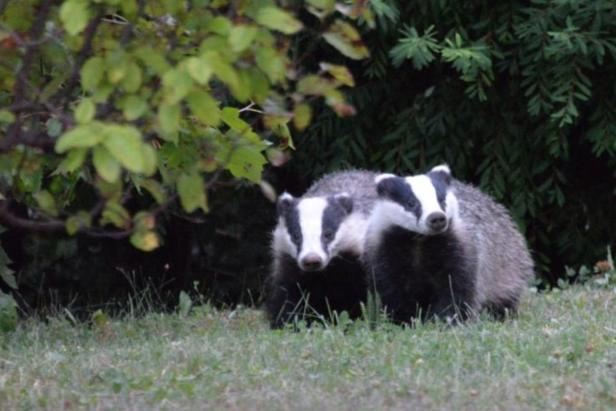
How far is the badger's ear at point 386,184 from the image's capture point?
7.16 meters

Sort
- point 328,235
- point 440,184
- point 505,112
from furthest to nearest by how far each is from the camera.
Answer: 1. point 505,112
2. point 328,235
3. point 440,184

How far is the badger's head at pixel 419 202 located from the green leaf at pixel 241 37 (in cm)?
326

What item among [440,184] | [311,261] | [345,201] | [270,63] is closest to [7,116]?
[270,63]

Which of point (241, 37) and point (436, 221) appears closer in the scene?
point (241, 37)

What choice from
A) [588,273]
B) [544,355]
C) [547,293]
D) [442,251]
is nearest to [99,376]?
[544,355]

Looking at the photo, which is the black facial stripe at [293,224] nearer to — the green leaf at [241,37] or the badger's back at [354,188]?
the badger's back at [354,188]

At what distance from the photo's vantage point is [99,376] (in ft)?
17.7

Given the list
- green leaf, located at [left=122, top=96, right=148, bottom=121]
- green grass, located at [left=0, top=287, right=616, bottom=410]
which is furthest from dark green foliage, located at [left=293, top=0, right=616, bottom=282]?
green leaf, located at [left=122, top=96, right=148, bottom=121]

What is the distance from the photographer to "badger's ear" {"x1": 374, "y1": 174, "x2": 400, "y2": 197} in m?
7.16

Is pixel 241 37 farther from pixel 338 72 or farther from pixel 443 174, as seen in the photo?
pixel 443 174

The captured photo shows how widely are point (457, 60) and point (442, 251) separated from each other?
1.60 m

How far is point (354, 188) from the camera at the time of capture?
8.02 meters

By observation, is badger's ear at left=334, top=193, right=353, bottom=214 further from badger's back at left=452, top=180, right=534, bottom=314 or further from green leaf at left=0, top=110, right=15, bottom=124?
green leaf at left=0, top=110, right=15, bottom=124

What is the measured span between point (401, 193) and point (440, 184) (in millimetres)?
208
